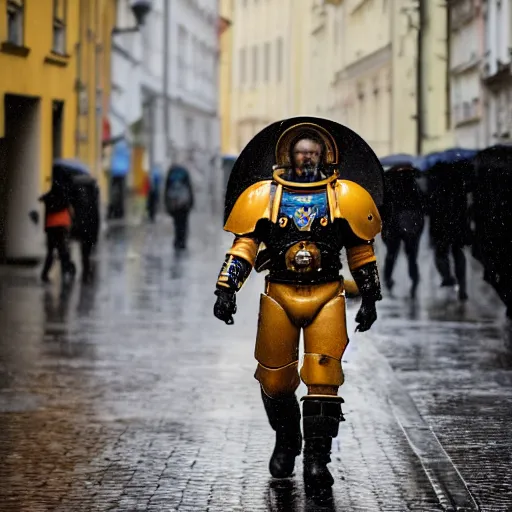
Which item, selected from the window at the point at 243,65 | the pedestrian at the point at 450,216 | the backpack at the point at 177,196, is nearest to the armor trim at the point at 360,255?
the pedestrian at the point at 450,216

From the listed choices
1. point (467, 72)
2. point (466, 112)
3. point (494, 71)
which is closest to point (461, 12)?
point (467, 72)

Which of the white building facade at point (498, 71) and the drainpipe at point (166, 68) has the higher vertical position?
the drainpipe at point (166, 68)

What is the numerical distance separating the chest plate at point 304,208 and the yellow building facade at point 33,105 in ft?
54.6

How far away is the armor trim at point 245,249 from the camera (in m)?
7.40

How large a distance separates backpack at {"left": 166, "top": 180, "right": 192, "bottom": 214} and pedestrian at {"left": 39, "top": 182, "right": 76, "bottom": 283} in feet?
26.7

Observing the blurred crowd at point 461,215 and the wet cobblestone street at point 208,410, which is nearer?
the wet cobblestone street at point 208,410

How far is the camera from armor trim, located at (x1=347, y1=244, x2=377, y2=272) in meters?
7.52

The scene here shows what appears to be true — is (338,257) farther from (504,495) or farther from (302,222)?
(504,495)

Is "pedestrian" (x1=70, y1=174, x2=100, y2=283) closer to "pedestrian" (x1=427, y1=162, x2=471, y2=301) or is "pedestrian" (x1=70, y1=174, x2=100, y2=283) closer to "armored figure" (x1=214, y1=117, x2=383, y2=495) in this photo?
"pedestrian" (x1=427, y1=162, x2=471, y2=301)

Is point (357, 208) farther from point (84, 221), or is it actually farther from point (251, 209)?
point (84, 221)

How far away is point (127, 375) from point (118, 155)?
3372 centimetres

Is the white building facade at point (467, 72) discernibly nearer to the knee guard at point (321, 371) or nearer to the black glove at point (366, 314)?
the black glove at point (366, 314)

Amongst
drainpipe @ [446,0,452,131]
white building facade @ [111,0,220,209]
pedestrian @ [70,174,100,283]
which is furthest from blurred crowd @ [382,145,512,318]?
white building facade @ [111,0,220,209]

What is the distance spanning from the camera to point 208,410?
31.3ft
